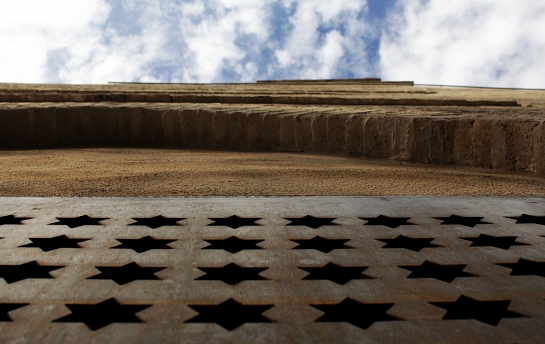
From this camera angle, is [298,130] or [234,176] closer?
[234,176]

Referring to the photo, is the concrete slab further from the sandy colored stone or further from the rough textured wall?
the rough textured wall

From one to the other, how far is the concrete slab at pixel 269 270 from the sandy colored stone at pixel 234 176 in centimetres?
80

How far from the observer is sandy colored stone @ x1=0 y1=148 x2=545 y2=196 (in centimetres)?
351

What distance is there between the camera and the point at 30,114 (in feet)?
19.5

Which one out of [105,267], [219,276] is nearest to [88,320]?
[105,267]

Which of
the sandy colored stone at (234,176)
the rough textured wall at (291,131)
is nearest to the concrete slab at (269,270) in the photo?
the sandy colored stone at (234,176)

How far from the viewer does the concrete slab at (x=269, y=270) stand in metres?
1.46

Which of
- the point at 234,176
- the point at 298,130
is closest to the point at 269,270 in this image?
the point at 234,176

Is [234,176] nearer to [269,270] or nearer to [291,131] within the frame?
[291,131]

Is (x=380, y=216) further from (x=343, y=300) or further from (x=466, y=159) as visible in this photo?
(x=466, y=159)

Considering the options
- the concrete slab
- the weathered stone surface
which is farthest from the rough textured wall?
the concrete slab

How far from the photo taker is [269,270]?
72.7 inches

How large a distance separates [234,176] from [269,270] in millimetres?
2184

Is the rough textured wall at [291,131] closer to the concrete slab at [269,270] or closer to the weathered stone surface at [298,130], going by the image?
the weathered stone surface at [298,130]
